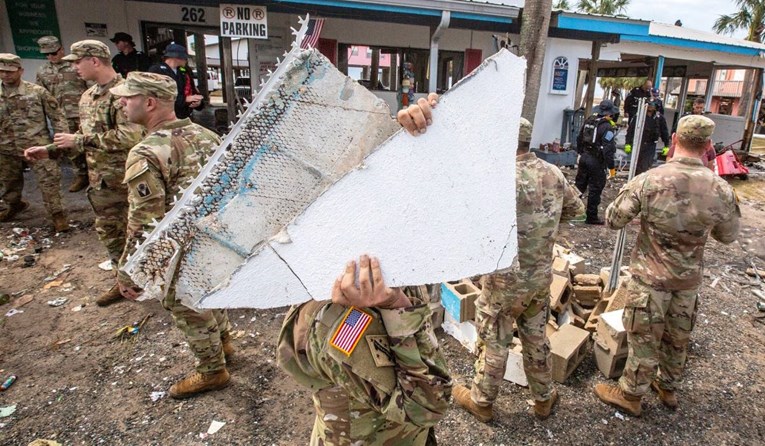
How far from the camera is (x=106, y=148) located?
4016 millimetres

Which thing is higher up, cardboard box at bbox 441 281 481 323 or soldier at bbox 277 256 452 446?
soldier at bbox 277 256 452 446

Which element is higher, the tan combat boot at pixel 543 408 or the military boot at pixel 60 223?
the military boot at pixel 60 223

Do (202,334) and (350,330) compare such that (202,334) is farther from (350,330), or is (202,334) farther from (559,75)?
(559,75)

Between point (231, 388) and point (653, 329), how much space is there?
2.99m

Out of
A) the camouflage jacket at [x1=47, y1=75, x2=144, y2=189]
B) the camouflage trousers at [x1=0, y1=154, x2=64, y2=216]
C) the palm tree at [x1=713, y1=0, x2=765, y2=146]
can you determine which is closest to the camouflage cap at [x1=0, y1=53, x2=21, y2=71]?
the camouflage trousers at [x1=0, y1=154, x2=64, y2=216]

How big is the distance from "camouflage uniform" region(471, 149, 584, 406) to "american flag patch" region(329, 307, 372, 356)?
62.8 inches

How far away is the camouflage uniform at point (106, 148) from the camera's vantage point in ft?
13.3

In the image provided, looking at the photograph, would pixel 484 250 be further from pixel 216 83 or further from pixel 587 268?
pixel 216 83

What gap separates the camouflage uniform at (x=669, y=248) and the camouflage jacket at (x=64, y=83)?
7.28 m

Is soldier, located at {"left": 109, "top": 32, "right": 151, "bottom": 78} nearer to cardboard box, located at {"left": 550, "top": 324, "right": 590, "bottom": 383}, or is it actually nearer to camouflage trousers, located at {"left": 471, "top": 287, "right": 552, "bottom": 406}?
camouflage trousers, located at {"left": 471, "top": 287, "right": 552, "bottom": 406}

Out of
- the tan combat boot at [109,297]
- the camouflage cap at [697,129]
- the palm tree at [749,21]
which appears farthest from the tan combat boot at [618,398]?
the palm tree at [749,21]

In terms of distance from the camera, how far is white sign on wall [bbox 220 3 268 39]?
24.7 ft

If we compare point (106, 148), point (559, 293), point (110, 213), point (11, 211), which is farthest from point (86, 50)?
point (559, 293)

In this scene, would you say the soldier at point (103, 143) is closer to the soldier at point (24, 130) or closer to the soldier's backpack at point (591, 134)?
the soldier at point (24, 130)
